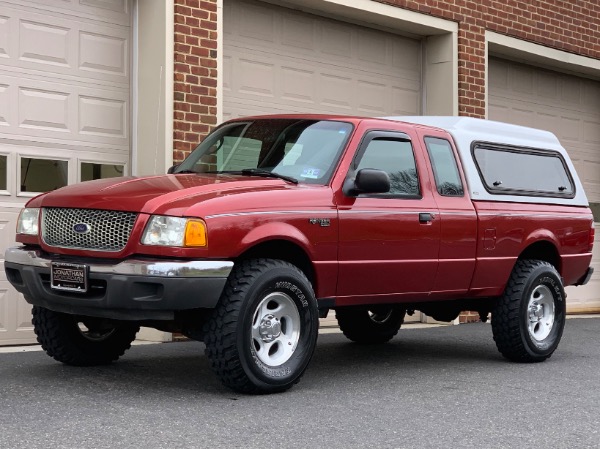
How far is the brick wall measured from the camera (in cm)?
999

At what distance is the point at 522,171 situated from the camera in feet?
29.8

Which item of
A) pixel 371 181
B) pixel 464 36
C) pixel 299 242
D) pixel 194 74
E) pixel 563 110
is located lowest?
pixel 299 242

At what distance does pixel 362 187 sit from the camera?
7.02 metres

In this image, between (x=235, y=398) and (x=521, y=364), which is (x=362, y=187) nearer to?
(x=235, y=398)

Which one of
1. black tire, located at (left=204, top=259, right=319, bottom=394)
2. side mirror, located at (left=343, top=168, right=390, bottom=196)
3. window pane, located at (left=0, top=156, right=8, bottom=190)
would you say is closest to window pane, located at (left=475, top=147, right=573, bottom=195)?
side mirror, located at (left=343, top=168, right=390, bottom=196)

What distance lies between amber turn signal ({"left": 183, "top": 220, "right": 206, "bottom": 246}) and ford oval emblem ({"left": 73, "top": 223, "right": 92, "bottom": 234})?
2.19 ft

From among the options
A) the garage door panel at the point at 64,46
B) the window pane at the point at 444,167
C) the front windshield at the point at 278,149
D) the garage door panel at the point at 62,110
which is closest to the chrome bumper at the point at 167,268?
the front windshield at the point at 278,149

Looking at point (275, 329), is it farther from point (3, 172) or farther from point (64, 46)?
point (64, 46)

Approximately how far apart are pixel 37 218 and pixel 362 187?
2153 mm

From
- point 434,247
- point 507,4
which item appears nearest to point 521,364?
point 434,247

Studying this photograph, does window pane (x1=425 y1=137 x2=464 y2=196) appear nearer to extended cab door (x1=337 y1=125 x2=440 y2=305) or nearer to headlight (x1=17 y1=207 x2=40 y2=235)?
extended cab door (x1=337 y1=125 x2=440 y2=305)

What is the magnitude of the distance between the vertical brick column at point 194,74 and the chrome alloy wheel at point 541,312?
3506mm

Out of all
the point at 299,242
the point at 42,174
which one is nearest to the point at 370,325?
the point at 299,242

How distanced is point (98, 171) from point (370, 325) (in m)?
2.96
